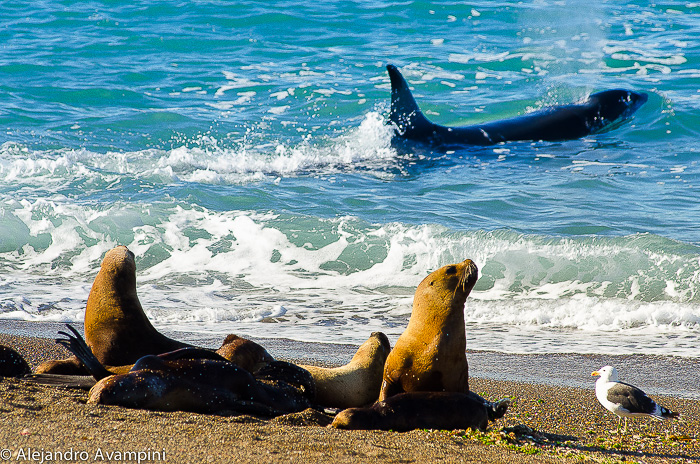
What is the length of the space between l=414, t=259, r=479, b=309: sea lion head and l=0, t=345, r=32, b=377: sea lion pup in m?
2.28

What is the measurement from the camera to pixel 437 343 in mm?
3879

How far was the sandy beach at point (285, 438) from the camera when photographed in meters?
2.97

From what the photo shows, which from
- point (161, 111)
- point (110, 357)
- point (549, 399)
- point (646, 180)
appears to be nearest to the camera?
point (110, 357)

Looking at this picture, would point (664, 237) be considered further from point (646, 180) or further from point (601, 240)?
point (646, 180)

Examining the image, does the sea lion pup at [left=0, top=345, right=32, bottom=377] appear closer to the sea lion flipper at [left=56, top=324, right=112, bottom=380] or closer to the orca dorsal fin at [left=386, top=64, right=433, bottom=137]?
the sea lion flipper at [left=56, top=324, right=112, bottom=380]

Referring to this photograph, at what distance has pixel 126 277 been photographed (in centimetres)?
454

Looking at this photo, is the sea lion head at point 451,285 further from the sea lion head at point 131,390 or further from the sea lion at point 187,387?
the sea lion head at point 131,390

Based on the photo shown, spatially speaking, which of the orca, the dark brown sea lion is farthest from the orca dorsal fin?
the dark brown sea lion

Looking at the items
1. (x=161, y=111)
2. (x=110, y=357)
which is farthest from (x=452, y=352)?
(x=161, y=111)

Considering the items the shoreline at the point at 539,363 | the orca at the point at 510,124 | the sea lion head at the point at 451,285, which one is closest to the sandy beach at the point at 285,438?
the sea lion head at the point at 451,285

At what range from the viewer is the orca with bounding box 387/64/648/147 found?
13.3 meters

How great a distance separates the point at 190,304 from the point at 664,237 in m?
5.32

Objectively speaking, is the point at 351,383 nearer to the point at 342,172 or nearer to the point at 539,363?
the point at 539,363

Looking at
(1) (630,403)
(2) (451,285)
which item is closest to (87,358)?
(2) (451,285)
